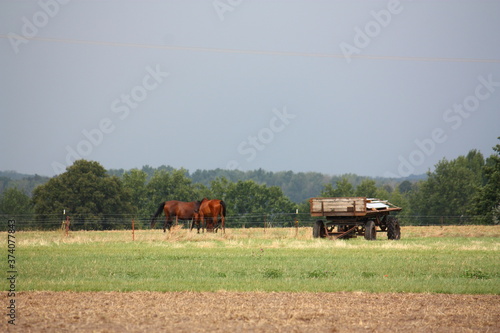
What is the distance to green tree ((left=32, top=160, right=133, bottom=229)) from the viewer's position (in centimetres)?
6962

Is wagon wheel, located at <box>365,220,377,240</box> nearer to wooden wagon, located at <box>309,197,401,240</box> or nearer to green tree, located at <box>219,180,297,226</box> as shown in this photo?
wooden wagon, located at <box>309,197,401,240</box>

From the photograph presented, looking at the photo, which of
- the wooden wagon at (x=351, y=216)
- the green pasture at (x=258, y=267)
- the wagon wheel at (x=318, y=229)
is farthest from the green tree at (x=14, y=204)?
the wooden wagon at (x=351, y=216)

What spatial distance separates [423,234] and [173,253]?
20074 mm

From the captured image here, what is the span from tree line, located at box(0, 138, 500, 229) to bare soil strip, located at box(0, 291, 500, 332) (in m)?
34.2

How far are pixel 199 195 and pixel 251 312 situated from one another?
84388 millimetres

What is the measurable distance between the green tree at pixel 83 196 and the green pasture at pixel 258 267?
Result: 41.3 m

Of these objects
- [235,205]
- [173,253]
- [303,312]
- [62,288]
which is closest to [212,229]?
[173,253]

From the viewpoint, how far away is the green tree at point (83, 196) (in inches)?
2741

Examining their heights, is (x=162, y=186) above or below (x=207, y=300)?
above

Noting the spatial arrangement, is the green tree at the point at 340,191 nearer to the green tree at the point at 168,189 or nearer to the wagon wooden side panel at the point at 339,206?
the green tree at the point at 168,189

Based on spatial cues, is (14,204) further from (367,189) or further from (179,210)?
(179,210)

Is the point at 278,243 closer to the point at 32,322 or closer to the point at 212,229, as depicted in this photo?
the point at 212,229

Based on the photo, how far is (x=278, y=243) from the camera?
28641 mm

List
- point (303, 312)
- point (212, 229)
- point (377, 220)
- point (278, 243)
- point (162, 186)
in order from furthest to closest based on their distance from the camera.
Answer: point (162, 186) → point (212, 229) → point (377, 220) → point (278, 243) → point (303, 312)
